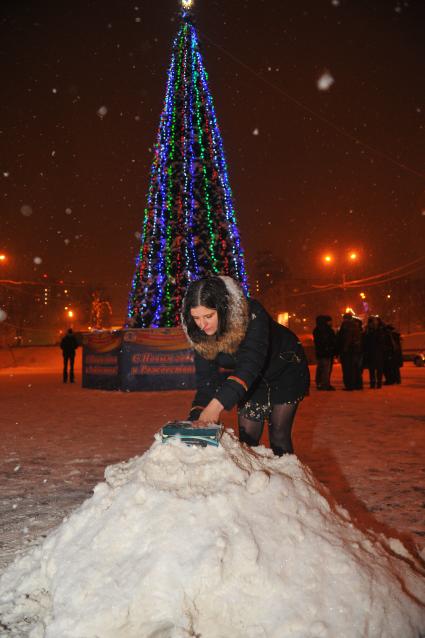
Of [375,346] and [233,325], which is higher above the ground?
[375,346]

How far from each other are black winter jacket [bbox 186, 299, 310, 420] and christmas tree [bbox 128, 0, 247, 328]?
12194mm

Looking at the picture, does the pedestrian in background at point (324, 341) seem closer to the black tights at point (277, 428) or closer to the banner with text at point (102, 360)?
the banner with text at point (102, 360)

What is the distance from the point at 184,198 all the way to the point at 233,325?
519 inches

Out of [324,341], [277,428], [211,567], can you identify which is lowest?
[211,567]

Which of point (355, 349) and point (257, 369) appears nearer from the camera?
point (257, 369)

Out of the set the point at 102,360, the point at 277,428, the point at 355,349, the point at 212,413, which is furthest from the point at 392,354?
the point at 212,413

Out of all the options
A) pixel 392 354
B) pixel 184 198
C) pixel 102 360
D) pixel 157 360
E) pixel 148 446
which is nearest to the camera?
pixel 148 446

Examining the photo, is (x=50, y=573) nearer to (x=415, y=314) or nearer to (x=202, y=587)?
(x=202, y=587)

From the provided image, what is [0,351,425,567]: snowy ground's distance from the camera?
3.74m

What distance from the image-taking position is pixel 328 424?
787 cm

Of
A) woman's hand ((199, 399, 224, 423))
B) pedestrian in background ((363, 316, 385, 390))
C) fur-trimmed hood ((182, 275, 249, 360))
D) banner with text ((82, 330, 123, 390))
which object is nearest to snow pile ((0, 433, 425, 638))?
woman's hand ((199, 399, 224, 423))

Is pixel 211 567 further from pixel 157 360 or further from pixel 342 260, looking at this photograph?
pixel 342 260

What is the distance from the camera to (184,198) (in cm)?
1560

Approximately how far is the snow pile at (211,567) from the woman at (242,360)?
1.59 ft
